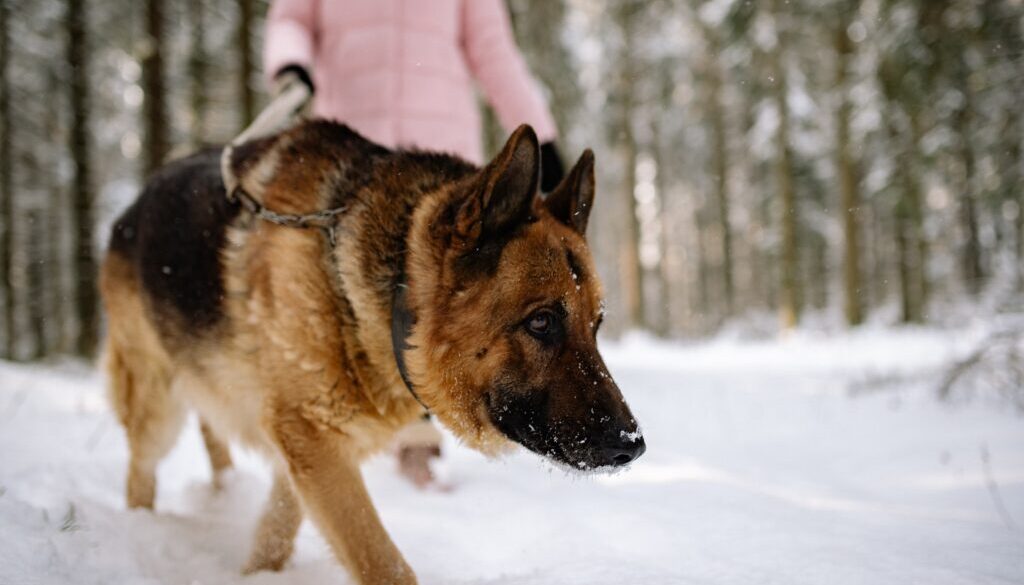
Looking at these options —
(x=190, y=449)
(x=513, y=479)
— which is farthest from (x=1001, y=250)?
(x=190, y=449)

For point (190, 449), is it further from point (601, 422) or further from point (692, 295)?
point (692, 295)

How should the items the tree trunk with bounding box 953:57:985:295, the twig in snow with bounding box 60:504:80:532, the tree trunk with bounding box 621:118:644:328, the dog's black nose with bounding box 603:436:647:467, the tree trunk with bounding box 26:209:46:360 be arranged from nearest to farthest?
the dog's black nose with bounding box 603:436:647:467 → the twig in snow with bounding box 60:504:80:532 → the tree trunk with bounding box 953:57:985:295 → the tree trunk with bounding box 26:209:46:360 → the tree trunk with bounding box 621:118:644:328

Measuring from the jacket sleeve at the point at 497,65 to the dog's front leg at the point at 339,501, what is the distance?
217cm

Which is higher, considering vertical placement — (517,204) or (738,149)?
(738,149)

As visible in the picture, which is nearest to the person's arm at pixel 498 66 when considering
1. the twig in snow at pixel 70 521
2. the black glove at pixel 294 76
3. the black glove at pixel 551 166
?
the black glove at pixel 551 166

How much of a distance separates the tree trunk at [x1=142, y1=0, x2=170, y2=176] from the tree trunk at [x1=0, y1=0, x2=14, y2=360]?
3.88 m

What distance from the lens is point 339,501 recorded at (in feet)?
6.62

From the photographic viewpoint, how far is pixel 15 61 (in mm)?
13625

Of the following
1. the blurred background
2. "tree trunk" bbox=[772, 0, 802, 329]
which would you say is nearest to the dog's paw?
the blurred background

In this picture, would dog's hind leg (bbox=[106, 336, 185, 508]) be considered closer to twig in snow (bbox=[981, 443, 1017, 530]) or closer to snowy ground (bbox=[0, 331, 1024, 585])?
snowy ground (bbox=[0, 331, 1024, 585])

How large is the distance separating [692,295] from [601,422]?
42044 mm

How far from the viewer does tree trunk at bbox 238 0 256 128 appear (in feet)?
31.7

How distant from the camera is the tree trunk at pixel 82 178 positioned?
9281 mm

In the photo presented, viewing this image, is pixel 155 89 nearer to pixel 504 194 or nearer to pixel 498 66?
pixel 498 66
